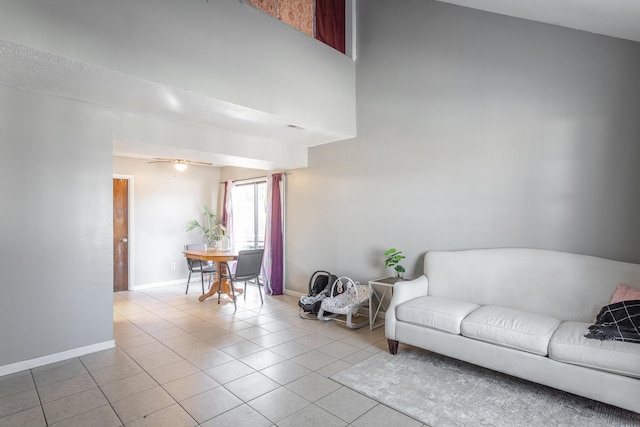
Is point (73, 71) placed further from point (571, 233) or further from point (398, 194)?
point (571, 233)

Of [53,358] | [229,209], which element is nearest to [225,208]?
[229,209]

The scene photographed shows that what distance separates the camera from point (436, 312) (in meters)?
2.97

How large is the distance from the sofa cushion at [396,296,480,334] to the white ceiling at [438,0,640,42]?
2.51 meters

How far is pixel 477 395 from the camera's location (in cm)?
252

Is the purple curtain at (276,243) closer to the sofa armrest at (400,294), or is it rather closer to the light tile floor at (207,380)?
the light tile floor at (207,380)

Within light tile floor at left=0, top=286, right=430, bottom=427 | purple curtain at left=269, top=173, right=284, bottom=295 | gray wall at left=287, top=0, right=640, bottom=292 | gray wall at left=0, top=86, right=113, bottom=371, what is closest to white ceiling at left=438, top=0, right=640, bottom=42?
gray wall at left=287, top=0, right=640, bottom=292

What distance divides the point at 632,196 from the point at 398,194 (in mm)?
2175

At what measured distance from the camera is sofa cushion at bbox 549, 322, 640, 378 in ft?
6.80

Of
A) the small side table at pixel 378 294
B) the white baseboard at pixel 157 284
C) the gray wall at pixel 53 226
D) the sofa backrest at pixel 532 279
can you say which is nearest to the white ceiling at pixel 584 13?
the sofa backrest at pixel 532 279

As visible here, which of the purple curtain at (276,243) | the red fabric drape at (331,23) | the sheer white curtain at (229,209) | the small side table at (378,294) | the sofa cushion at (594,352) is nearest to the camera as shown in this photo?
the sofa cushion at (594,352)

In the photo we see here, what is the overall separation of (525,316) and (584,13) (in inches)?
95.7

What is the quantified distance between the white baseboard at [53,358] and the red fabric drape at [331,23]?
4.36 m

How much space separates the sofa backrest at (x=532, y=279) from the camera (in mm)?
2748

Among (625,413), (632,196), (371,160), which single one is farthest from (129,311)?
(632,196)
